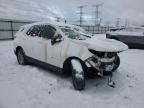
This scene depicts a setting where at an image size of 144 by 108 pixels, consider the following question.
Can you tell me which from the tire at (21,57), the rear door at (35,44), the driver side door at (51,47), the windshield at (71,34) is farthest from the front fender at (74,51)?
the tire at (21,57)

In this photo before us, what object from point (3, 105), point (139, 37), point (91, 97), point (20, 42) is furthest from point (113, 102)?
point (139, 37)

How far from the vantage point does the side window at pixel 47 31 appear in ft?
16.0

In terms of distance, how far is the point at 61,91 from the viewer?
394cm

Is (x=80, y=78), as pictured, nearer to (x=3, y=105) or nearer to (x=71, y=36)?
(x=71, y=36)

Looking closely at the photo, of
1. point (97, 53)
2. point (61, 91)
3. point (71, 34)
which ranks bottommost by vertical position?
point (61, 91)

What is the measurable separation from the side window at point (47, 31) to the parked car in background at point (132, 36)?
7743 mm

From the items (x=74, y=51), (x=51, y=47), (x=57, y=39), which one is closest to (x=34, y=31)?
(x=51, y=47)

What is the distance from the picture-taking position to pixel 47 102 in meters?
3.39

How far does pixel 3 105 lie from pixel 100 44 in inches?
98.8

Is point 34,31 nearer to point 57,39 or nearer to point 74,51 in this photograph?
point 57,39

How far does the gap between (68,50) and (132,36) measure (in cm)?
817

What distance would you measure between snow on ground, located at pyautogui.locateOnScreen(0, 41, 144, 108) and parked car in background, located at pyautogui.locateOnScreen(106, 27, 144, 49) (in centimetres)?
618

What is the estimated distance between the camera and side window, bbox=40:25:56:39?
4.89 metres

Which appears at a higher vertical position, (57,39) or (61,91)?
(57,39)
